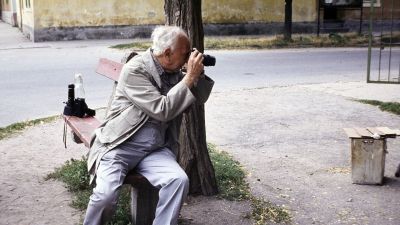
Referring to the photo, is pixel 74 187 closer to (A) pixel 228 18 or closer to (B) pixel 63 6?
(B) pixel 63 6

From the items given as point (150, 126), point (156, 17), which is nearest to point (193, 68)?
point (150, 126)

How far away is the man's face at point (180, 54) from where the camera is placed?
11.4ft

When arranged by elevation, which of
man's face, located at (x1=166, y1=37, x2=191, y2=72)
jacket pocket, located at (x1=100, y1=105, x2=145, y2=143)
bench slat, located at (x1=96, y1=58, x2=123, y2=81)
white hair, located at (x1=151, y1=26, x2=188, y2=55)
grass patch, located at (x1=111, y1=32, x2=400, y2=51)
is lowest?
grass patch, located at (x1=111, y1=32, x2=400, y2=51)

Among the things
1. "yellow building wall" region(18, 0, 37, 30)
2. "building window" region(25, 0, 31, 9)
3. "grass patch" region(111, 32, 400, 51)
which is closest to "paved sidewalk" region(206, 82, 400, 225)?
"grass patch" region(111, 32, 400, 51)

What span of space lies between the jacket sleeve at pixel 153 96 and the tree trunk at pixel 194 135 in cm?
110

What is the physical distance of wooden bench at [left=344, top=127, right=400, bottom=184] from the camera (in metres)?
4.88

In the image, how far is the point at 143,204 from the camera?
3842 mm

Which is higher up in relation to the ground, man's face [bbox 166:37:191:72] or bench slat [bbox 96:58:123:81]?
man's face [bbox 166:37:191:72]

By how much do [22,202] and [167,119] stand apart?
6.39ft

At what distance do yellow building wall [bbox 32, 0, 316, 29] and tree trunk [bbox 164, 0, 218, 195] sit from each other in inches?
658

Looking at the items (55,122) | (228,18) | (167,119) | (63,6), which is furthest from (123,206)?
(228,18)

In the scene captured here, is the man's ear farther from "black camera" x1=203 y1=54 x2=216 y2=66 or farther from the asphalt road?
the asphalt road

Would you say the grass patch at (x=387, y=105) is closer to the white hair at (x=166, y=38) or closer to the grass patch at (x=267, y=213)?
the grass patch at (x=267, y=213)

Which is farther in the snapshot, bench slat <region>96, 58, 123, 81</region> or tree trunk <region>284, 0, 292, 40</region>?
tree trunk <region>284, 0, 292, 40</region>
